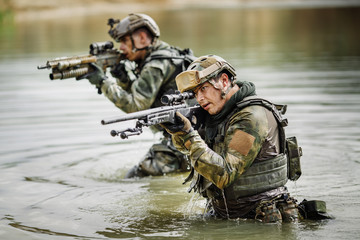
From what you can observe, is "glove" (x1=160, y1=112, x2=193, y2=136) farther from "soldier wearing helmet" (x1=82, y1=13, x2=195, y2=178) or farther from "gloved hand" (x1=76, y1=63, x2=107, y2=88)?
"gloved hand" (x1=76, y1=63, x2=107, y2=88)

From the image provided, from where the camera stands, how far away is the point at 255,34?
99.1ft

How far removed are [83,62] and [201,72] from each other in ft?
9.88

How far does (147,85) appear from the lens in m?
8.59

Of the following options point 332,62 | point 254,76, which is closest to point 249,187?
point 254,76

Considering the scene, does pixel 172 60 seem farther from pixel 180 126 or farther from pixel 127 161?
pixel 180 126

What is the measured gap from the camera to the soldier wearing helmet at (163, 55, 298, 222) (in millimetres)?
5941

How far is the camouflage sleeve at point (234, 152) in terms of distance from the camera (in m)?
5.92

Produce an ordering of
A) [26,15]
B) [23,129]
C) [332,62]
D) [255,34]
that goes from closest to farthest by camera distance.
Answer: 1. [23,129]
2. [332,62]
3. [255,34]
4. [26,15]

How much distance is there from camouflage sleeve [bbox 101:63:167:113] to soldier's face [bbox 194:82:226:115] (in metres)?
2.43

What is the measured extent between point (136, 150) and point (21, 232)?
3.79 metres

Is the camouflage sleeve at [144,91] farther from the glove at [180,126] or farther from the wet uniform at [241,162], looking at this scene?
the glove at [180,126]

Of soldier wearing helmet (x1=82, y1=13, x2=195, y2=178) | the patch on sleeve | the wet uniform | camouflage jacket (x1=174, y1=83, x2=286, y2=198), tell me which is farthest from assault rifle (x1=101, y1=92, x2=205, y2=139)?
soldier wearing helmet (x1=82, y1=13, x2=195, y2=178)

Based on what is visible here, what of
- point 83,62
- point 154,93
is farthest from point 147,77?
point 83,62

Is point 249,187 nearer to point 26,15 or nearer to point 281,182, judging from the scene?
point 281,182
